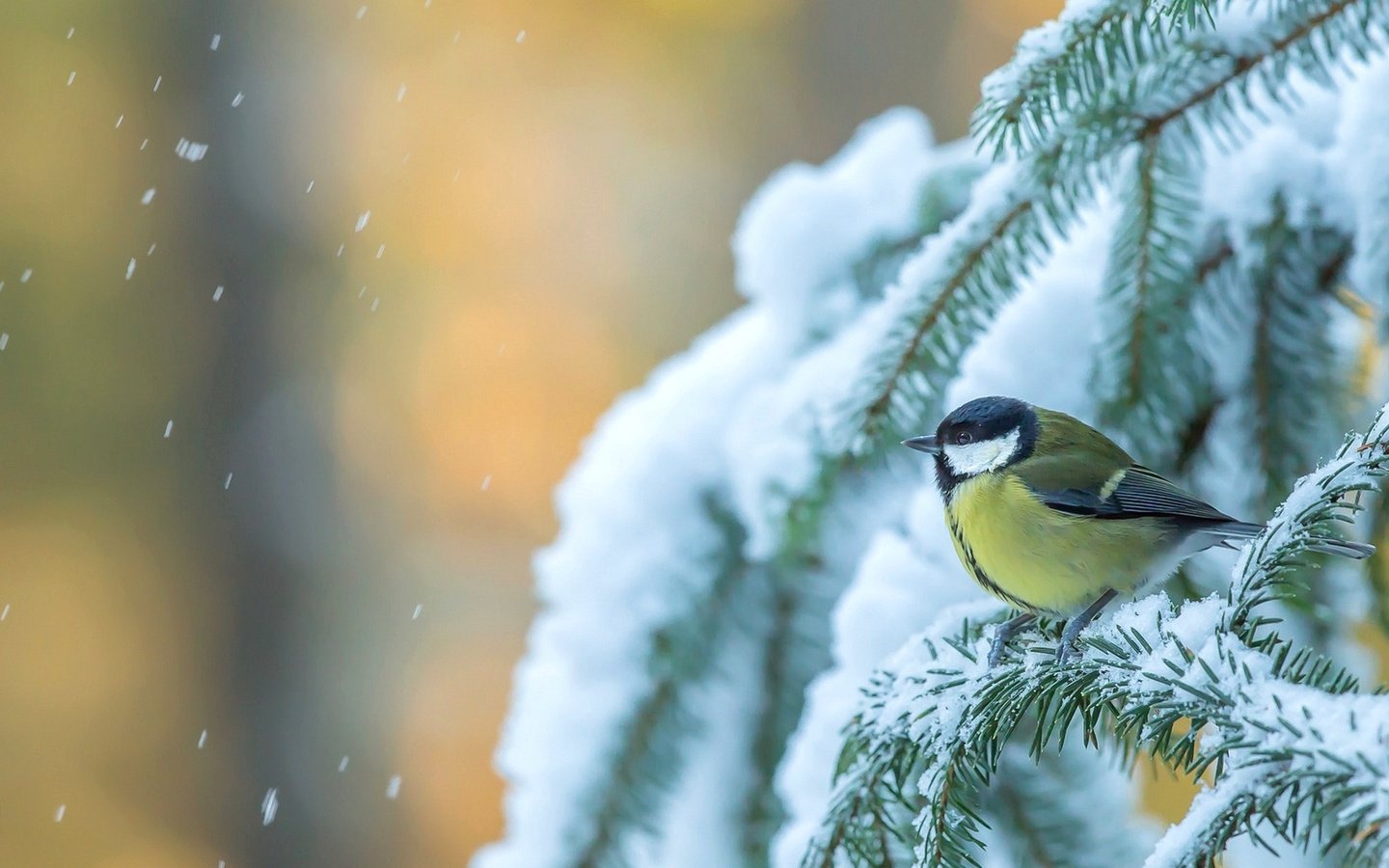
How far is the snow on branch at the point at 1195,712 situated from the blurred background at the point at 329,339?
3631 mm

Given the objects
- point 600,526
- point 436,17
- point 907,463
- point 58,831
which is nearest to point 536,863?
point 600,526

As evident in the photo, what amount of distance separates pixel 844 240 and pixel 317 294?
3705 mm

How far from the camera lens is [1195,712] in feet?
2.11

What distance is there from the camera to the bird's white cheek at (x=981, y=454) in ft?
3.98

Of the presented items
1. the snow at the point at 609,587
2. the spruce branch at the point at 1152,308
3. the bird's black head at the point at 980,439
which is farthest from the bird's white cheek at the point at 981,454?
the snow at the point at 609,587

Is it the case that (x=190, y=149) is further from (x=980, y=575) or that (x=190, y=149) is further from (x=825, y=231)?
(x=980, y=575)

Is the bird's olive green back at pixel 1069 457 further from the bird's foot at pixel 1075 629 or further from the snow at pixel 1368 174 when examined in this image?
the snow at pixel 1368 174

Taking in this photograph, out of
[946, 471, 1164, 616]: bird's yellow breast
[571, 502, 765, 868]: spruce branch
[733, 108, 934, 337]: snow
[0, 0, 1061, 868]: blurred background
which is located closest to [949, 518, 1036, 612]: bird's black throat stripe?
[946, 471, 1164, 616]: bird's yellow breast

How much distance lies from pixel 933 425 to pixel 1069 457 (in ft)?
0.60

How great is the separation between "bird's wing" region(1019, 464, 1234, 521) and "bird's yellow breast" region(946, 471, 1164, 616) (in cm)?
1

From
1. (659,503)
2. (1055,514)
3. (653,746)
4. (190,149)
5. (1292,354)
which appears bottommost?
(653,746)

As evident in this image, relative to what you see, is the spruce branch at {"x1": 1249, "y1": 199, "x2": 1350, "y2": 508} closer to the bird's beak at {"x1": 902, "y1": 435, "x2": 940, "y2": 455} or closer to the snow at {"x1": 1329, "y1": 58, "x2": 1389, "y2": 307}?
the snow at {"x1": 1329, "y1": 58, "x2": 1389, "y2": 307}

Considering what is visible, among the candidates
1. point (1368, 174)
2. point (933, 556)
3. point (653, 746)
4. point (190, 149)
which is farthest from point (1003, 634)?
point (190, 149)

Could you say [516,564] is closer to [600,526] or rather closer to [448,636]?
[448,636]
